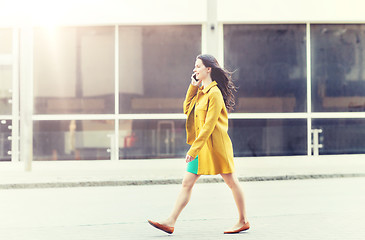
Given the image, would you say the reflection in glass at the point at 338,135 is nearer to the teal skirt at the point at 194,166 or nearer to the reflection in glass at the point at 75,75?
the reflection in glass at the point at 75,75

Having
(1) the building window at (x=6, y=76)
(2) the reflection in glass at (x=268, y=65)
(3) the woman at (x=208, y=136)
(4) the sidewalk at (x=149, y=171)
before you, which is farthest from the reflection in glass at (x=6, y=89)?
(3) the woman at (x=208, y=136)

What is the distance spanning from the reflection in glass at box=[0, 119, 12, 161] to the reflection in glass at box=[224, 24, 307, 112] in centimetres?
540

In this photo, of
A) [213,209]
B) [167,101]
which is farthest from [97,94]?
[213,209]

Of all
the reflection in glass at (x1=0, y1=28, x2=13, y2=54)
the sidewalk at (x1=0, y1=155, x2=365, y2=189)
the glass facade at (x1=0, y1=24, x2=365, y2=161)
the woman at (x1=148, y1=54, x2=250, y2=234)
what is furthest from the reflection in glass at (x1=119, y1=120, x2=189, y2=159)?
the woman at (x1=148, y1=54, x2=250, y2=234)

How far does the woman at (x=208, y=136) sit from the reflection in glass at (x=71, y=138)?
9834mm

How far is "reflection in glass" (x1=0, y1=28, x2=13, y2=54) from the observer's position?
16.5 meters

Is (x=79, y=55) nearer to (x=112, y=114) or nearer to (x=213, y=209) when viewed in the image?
(x=112, y=114)

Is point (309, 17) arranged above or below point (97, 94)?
above

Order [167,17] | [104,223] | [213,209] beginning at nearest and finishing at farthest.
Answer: [104,223] < [213,209] < [167,17]

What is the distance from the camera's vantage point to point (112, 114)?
16.5 meters

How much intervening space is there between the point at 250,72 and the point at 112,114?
3.45 m

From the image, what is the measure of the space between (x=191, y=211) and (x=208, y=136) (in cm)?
238

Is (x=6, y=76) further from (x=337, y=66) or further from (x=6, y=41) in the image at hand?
(x=337, y=66)

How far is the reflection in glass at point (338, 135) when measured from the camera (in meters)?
17.0
